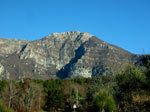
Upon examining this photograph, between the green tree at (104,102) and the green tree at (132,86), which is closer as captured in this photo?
the green tree at (132,86)

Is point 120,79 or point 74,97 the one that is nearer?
point 120,79

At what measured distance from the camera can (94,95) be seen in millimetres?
41312

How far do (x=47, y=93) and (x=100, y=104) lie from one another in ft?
110

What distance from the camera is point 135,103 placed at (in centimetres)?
2186

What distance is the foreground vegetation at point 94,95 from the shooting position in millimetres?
20766

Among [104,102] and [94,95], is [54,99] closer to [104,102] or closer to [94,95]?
[94,95]

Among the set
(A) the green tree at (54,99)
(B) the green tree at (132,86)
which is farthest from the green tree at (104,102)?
(A) the green tree at (54,99)

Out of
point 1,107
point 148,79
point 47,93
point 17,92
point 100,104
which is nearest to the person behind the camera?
point 1,107

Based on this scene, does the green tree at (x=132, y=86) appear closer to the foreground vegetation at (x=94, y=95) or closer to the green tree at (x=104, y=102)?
the foreground vegetation at (x=94, y=95)

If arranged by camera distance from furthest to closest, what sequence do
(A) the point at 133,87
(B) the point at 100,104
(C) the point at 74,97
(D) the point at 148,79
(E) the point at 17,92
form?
(E) the point at 17,92, (C) the point at 74,97, (B) the point at 100,104, (A) the point at 133,87, (D) the point at 148,79

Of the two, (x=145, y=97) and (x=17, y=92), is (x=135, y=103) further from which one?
(x=17, y=92)

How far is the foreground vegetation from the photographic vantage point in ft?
68.1

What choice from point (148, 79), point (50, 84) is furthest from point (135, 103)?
point (50, 84)

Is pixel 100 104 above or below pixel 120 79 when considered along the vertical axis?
below
